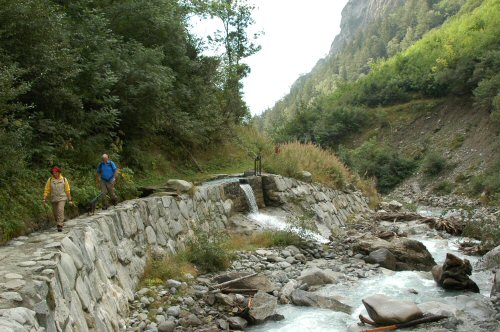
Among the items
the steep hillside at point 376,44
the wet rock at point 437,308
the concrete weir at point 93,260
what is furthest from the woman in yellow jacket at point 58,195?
the steep hillside at point 376,44

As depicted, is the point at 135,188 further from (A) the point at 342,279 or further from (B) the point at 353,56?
(B) the point at 353,56

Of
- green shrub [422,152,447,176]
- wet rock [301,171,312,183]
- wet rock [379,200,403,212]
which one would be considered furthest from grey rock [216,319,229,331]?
green shrub [422,152,447,176]

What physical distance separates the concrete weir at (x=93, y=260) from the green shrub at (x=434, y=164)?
3033 centimetres

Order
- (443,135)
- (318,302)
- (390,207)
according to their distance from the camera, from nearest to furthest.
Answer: (318,302)
(390,207)
(443,135)

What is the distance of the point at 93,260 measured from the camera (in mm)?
6547

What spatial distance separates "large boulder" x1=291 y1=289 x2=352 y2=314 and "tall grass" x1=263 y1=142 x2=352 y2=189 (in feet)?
32.4

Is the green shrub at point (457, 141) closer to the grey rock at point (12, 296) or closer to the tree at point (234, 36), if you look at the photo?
the tree at point (234, 36)

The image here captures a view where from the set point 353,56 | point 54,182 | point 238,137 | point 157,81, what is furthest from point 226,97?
point 353,56

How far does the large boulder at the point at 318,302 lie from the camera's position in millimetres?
8181

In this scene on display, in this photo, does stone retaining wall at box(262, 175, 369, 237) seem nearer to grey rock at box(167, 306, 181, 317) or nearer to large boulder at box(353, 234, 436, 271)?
large boulder at box(353, 234, 436, 271)

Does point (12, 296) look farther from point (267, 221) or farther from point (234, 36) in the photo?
point (234, 36)

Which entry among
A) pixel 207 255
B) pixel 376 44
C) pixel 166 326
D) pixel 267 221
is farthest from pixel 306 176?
pixel 376 44

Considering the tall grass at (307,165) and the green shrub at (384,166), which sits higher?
the tall grass at (307,165)

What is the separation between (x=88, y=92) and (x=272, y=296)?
21.9 ft
